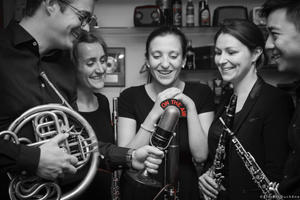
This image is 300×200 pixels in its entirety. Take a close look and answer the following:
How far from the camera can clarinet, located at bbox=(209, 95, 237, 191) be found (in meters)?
1.61

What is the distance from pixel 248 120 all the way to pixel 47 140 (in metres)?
1.07

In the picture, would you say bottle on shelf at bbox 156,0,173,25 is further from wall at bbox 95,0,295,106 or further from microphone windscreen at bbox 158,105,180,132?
microphone windscreen at bbox 158,105,180,132

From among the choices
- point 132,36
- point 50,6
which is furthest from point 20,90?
point 132,36

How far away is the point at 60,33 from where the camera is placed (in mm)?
1491

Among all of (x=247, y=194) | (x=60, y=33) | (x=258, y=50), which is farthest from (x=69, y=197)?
(x=258, y=50)

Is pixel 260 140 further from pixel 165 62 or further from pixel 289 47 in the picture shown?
pixel 165 62

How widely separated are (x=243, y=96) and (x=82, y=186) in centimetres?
110

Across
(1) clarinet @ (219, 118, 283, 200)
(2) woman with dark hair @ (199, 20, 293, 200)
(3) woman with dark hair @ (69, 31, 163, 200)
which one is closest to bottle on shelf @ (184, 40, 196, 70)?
(3) woman with dark hair @ (69, 31, 163, 200)

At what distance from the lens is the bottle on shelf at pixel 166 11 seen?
11.4 feet

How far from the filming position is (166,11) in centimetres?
346

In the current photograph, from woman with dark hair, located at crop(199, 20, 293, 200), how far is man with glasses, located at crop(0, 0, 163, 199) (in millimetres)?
566

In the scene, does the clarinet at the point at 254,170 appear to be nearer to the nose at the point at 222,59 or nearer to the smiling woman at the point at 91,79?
the nose at the point at 222,59

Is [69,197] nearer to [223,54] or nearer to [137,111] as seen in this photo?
[137,111]

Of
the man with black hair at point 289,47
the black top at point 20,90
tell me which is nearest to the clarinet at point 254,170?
the man with black hair at point 289,47
